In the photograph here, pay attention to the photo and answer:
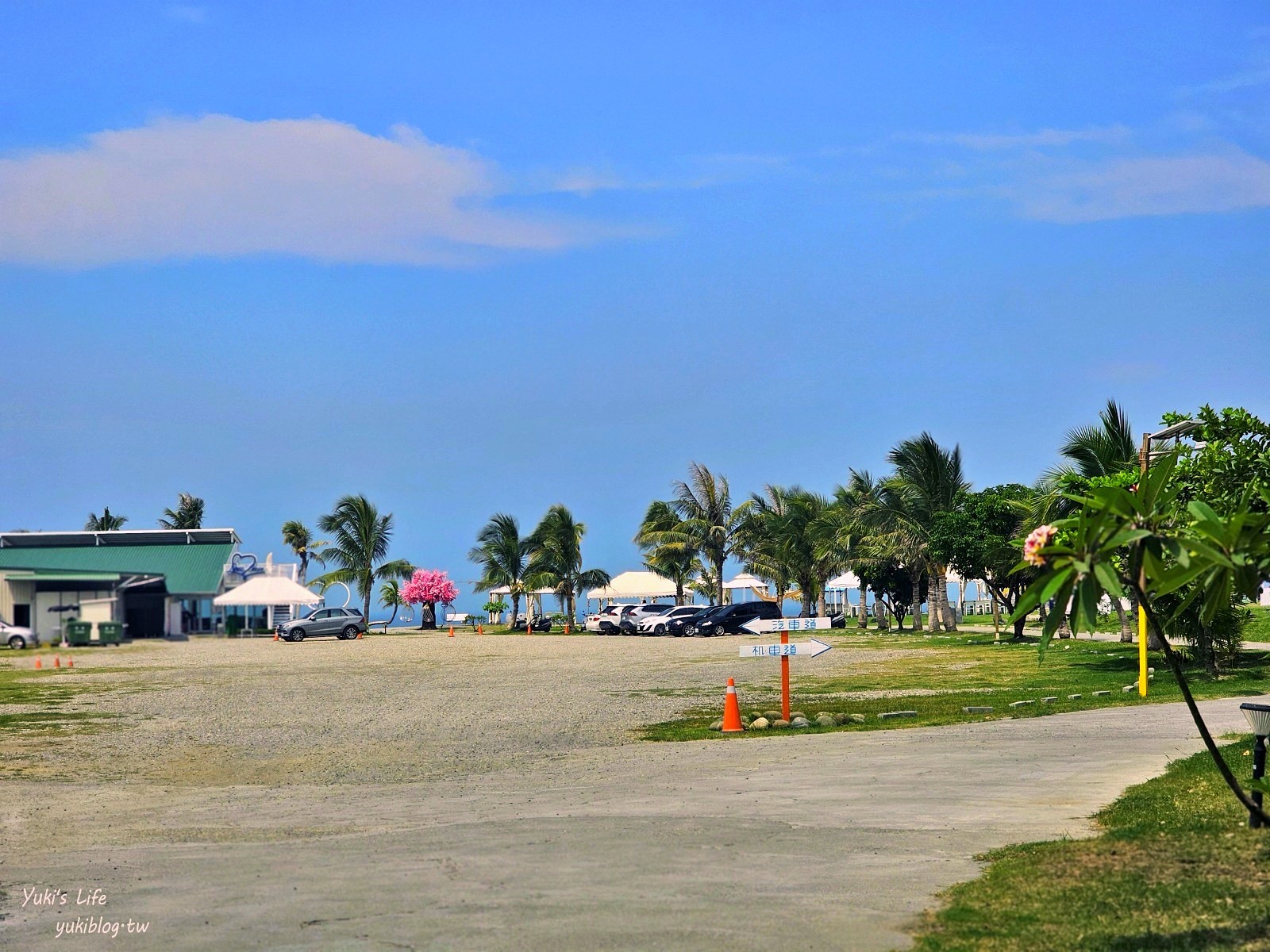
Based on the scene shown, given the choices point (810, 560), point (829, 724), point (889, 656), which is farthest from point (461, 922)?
point (810, 560)

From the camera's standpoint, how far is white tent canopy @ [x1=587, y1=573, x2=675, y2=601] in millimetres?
79500

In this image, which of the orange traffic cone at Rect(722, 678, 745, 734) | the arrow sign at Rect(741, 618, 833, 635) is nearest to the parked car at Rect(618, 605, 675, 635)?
the arrow sign at Rect(741, 618, 833, 635)

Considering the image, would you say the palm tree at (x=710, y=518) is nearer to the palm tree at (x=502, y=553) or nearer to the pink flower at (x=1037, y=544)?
the palm tree at (x=502, y=553)

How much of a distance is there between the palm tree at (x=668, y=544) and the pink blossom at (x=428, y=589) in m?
13.8

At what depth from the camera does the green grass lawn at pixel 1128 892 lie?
6.05 metres

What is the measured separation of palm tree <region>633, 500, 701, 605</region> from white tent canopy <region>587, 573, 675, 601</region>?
595 cm

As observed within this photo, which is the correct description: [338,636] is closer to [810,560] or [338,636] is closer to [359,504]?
[359,504]

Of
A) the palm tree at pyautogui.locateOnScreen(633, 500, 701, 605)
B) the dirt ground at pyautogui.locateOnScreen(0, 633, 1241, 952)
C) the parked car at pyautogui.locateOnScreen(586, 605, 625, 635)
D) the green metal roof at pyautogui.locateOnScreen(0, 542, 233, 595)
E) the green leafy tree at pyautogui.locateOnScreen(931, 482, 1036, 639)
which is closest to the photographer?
the dirt ground at pyautogui.locateOnScreen(0, 633, 1241, 952)

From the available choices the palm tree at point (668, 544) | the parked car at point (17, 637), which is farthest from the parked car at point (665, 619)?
the parked car at point (17, 637)

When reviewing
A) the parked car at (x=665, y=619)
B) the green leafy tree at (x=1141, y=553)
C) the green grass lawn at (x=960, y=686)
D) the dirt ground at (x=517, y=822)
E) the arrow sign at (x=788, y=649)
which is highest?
the green leafy tree at (x=1141, y=553)

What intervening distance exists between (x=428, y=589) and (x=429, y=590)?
17 centimetres

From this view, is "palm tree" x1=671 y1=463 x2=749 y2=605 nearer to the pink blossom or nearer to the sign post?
the pink blossom

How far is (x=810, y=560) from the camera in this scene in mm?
67250

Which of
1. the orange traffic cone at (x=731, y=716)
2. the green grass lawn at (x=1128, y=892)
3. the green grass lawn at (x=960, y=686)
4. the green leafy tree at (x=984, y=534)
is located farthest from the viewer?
the green leafy tree at (x=984, y=534)
